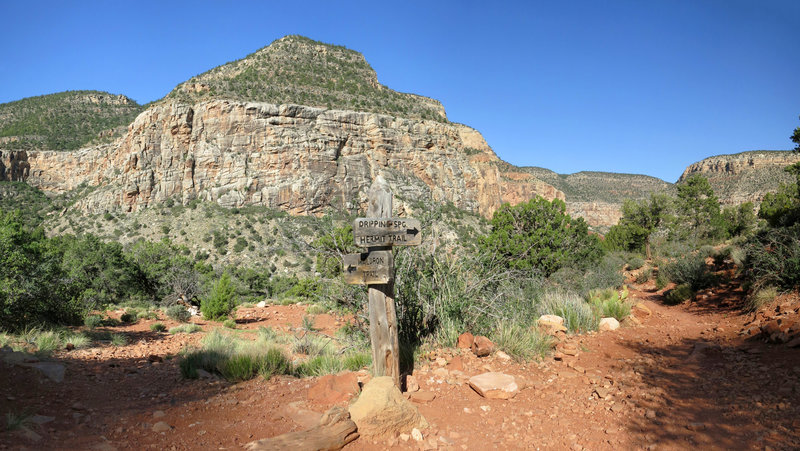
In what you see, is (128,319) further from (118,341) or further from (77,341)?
(77,341)

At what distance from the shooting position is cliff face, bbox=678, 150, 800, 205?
160ft

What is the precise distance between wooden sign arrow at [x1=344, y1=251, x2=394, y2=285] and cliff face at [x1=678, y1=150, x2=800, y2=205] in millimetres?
52058

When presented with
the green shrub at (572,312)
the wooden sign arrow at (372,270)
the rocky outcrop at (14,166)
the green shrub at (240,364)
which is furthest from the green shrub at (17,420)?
the rocky outcrop at (14,166)

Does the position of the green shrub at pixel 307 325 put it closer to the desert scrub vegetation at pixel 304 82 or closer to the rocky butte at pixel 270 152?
the rocky butte at pixel 270 152

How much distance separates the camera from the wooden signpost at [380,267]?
466cm

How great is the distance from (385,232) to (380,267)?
42 centimetres

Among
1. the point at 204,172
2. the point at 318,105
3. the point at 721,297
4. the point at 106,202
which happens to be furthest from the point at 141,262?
the point at 318,105

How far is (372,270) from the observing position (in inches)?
183

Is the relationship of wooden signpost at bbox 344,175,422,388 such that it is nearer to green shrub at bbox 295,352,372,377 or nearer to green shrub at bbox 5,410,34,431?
green shrub at bbox 295,352,372,377

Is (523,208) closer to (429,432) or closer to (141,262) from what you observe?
(429,432)

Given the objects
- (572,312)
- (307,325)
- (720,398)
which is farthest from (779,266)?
(307,325)

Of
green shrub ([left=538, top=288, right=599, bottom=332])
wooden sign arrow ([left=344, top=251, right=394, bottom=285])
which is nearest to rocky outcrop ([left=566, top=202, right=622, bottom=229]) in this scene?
green shrub ([left=538, top=288, right=599, bottom=332])

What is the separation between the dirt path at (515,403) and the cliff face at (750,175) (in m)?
49.0

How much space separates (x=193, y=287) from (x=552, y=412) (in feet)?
61.3
